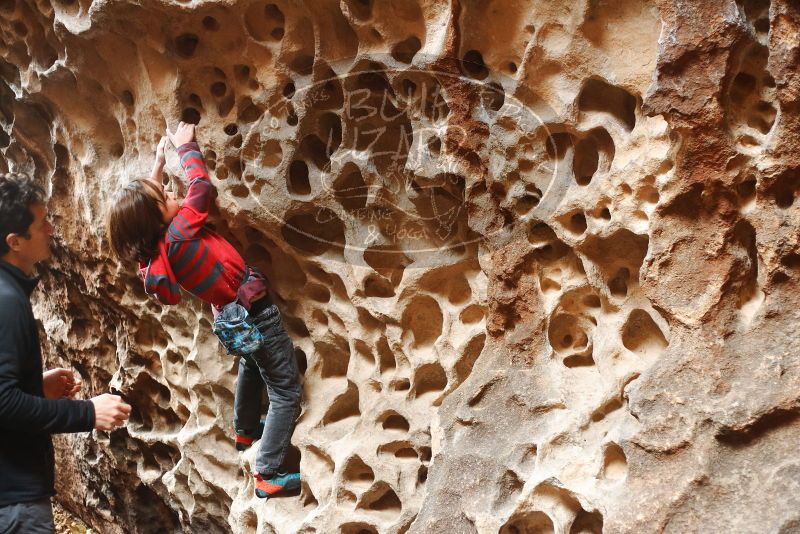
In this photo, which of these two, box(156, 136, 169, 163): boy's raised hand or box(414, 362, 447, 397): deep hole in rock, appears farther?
box(156, 136, 169, 163): boy's raised hand

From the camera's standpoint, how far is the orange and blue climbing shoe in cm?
212

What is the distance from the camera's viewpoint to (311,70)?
2025mm

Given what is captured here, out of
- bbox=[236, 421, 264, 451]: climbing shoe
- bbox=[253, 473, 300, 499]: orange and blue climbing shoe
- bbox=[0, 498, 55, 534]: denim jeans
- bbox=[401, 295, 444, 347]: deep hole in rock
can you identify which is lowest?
bbox=[0, 498, 55, 534]: denim jeans

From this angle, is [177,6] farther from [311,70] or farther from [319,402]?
[319,402]

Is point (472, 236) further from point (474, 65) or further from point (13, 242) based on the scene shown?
point (13, 242)

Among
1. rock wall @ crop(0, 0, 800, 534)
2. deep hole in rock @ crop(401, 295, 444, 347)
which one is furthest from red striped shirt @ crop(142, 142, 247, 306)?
deep hole in rock @ crop(401, 295, 444, 347)

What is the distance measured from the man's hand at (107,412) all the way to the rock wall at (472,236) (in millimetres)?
590

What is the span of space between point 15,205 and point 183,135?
0.53 m

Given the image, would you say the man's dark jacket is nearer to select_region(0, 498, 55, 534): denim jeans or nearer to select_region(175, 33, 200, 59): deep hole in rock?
select_region(0, 498, 55, 534): denim jeans

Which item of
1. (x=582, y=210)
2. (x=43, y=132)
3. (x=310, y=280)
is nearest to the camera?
(x=582, y=210)

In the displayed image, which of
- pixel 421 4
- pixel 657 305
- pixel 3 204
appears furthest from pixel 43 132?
pixel 657 305

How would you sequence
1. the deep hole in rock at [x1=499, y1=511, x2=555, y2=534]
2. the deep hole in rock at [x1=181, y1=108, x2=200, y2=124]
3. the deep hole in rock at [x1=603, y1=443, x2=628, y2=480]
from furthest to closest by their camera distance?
the deep hole in rock at [x1=181, y1=108, x2=200, y2=124]
the deep hole in rock at [x1=499, y1=511, x2=555, y2=534]
the deep hole in rock at [x1=603, y1=443, x2=628, y2=480]

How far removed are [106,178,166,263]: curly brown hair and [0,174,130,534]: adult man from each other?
184 mm

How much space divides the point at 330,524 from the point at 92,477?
1597mm
